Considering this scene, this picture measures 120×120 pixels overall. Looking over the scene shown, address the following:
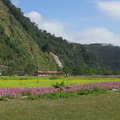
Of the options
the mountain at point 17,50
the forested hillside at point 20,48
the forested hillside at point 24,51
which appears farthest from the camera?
the forested hillside at point 20,48

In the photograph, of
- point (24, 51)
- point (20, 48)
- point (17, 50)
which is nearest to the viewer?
point (17, 50)

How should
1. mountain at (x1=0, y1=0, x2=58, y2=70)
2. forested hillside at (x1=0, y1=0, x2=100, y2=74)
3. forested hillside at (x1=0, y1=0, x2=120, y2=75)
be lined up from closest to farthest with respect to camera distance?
mountain at (x1=0, y1=0, x2=58, y2=70)
forested hillside at (x1=0, y1=0, x2=120, y2=75)
forested hillside at (x1=0, y1=0, x2=100, y2=74)

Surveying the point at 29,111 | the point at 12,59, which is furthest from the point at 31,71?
the point at 29,111

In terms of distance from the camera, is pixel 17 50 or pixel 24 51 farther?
pixel 24 51

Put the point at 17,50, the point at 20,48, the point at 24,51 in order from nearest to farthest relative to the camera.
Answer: the point at 17,50
the point at 20,48
the point at 24,51

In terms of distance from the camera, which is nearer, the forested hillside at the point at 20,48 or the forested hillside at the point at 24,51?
the forested hillside at the point at 24,51

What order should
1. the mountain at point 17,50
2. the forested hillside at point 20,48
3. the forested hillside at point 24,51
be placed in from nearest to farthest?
the mountain at point 17,50 < the forested hillside at point 24,51 < the forested hillside at point 20,48

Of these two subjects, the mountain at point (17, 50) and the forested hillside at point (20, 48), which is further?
the forested hillside at point (20, 48)

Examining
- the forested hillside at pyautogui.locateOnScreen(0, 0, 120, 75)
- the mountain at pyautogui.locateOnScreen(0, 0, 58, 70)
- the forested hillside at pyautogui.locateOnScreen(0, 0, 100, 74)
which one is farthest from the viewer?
the forested hillside at pyautogui.locateOnScreen(0, 0, 100, 74)

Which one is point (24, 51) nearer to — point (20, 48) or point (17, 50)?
point (20, 48)

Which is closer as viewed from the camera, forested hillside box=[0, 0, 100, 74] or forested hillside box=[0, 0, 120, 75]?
forested hillside box=[0, 0, 120, 75]

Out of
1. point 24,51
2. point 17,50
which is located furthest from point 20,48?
point 17,50

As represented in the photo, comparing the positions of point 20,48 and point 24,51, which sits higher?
point 20,48

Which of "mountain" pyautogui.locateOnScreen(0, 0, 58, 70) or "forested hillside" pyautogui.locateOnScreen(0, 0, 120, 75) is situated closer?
"mountain" pyautogui.locateOnScreen(0, 0, 58, 70)
